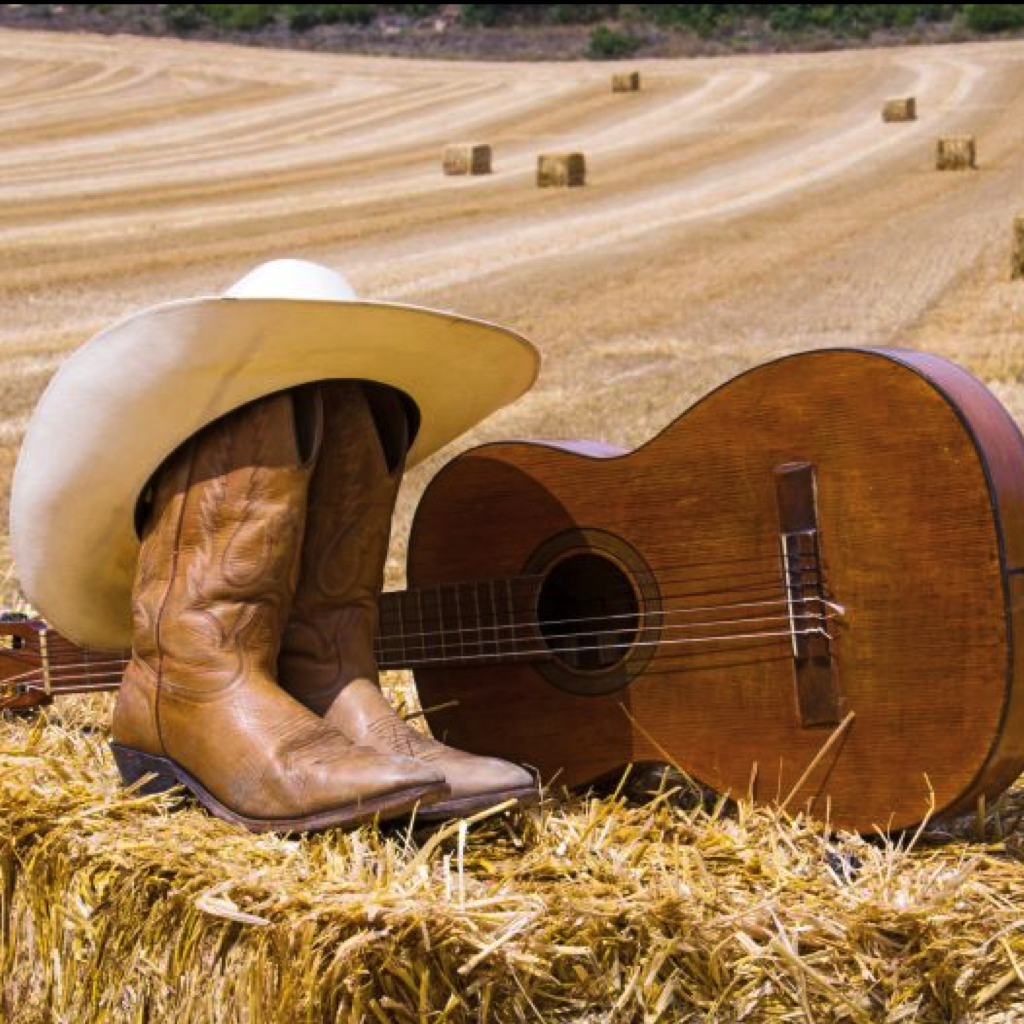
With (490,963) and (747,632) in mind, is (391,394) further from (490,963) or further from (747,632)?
(490,963)

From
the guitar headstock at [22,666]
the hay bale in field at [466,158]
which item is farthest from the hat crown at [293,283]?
the hay bale in field at [466,158]

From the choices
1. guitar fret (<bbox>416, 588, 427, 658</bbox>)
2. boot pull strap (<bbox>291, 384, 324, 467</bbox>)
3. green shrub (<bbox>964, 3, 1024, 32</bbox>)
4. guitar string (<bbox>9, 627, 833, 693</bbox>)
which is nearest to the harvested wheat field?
guitar string (<bbox>9, 627, 833, 693</bbox>)

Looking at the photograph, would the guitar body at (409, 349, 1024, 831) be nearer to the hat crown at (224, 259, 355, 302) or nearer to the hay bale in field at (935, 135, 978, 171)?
the hat crown at (224, 259, 355, 302)

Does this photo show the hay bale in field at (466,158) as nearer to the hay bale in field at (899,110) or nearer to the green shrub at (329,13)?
the hay bale in field at (899,110)

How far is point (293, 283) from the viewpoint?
9.70 ft

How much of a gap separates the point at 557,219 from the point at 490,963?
15070 mm

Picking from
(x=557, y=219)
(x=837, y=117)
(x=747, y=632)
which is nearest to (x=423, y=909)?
(x=747, y=632)

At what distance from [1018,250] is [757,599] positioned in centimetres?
990

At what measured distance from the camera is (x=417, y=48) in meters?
40.6

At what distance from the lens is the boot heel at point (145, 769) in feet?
9.78

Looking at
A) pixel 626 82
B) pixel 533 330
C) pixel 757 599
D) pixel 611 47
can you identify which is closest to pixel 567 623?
pixel 757 599

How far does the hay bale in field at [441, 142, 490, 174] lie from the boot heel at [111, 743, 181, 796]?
1820 centimetres

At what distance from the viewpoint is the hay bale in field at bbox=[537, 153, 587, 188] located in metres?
19.5

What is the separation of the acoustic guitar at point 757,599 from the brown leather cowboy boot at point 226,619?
437 mm
